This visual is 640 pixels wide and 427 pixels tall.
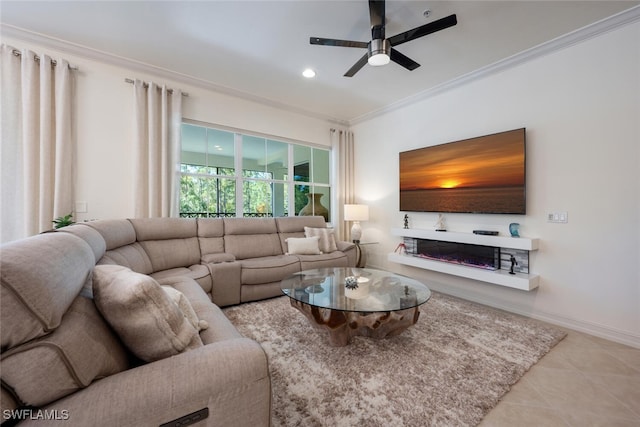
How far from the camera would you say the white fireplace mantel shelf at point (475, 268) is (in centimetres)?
269

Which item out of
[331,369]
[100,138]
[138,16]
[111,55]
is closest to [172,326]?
[331,369]

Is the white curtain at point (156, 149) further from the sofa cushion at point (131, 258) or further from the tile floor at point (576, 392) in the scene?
the tile floor at point (576, 392)

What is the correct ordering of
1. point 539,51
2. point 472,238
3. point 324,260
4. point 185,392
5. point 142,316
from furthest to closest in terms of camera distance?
point 324,260
point 472,238
point 539,51
point 142,316
point 185,392

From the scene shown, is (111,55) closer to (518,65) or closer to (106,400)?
(106,400)

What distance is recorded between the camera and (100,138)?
9.95 feet

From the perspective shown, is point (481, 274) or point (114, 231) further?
point (481, 274)

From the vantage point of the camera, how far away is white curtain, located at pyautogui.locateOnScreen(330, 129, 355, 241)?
494 cm

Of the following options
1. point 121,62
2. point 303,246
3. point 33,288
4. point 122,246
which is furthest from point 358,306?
point 121,62

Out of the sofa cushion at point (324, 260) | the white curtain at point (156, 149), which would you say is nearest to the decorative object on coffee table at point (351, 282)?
the sofa cushion at point (324, 260)

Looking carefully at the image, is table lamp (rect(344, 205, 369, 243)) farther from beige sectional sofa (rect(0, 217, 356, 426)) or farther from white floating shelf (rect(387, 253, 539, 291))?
beige sectional sofa (rect(0, 217, 356, 426))

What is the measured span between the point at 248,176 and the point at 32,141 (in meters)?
2.37

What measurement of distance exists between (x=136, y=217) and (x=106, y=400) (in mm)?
2945

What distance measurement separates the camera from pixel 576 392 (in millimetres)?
1629

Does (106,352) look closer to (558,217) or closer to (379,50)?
(379,50)
